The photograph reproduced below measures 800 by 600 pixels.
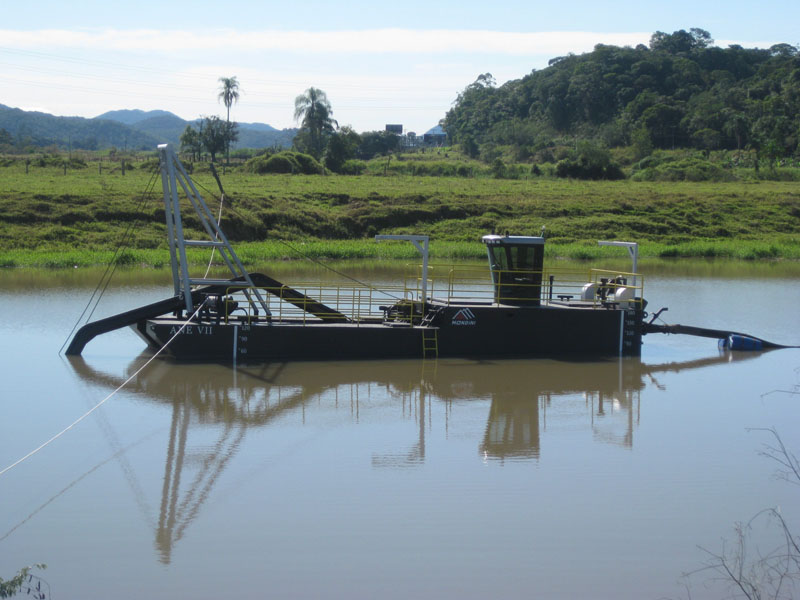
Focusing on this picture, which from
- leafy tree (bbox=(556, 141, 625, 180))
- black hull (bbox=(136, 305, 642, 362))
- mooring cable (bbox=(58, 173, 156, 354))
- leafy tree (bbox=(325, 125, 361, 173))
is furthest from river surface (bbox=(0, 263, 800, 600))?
leafy tree (bbox=(325, 125, 361, 173))

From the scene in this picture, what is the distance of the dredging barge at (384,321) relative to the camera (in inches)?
Answer: 723

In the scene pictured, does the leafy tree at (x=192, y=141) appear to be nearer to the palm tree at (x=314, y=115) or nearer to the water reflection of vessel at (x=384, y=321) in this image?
the palm tree at (x=314, y=115)

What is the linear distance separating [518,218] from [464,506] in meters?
43.3

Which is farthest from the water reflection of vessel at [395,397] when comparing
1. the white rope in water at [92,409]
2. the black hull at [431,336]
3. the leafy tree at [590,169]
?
the leafy tree at [590,169]

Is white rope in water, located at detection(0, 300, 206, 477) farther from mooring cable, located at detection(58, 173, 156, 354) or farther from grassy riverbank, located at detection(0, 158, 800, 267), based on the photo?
grassy riverbank, located at detection(0, 158, 800, 267)

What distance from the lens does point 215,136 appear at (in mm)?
86625

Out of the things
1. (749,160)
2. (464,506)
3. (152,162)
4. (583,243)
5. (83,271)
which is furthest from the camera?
(749,160)

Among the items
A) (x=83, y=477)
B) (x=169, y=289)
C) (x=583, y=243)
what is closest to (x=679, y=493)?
(x=83, y=477)

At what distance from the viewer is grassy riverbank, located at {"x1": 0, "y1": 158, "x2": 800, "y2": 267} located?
135 feet

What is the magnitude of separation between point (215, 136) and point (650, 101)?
6252cm

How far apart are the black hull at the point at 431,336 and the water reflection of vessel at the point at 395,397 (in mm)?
394

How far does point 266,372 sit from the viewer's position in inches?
703

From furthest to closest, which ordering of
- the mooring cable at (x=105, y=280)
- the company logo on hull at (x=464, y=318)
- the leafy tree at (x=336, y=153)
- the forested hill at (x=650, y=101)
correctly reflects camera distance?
the forested hill at (x=650, y=101) → the leafy tree at (x=336, y=153) → the mooring cable at (x=105, y=280) → the company logo on hull at (x=464, y=318)

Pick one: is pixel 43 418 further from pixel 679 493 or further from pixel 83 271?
pixel 83 271
